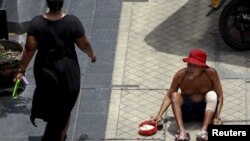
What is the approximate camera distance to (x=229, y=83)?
1108 cm

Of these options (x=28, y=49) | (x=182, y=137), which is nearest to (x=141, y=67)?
(x=182, y=137)

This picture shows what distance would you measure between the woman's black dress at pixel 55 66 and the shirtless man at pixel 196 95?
54.3 inches

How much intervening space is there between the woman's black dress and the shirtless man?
1.38 meters

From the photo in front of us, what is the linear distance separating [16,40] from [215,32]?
9.92ft

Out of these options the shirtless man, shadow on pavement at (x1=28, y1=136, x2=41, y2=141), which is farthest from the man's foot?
shadow on pavement at (x1=28, y1=136, x2=41, y2=141)

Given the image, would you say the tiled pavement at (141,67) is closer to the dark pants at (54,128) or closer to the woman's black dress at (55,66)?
the dark pants at (54,128)

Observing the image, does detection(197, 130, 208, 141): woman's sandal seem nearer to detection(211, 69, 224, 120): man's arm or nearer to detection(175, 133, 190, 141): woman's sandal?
detection(175, 133, 190, 141): woman's sandal

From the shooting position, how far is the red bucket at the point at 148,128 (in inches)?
393

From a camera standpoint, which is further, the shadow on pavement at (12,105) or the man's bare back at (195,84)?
the shadow on pavement at (12,105)

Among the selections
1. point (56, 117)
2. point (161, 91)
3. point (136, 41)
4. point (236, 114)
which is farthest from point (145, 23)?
point (56, 117)

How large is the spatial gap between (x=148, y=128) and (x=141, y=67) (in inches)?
68.4

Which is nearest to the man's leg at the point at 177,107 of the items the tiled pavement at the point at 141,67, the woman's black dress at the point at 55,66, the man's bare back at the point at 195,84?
the man's bare back at the point at 195,84

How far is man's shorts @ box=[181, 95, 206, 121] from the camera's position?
10000 mm

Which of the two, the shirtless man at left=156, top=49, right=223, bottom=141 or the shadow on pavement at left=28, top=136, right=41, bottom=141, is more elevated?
the shirtless man at left=156, top=49, right=223, bottom=141
